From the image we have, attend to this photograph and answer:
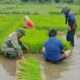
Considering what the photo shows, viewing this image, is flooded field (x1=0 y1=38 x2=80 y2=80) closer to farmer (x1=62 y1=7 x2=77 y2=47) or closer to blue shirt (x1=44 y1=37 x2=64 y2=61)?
blue shirt (x1=44 y1=37 x2=64 y2=61)

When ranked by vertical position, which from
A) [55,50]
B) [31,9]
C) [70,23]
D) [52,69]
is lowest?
[31,9]

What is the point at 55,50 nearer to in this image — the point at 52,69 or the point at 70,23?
the point at 52,69

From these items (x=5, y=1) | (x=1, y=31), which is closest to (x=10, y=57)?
(x=1, y=31)

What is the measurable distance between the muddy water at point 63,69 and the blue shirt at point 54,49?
0.65ft

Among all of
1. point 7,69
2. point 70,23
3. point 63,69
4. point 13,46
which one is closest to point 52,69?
point 63,69

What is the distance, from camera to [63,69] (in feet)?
30.4

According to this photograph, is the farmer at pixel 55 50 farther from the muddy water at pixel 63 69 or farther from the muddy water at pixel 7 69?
the muddy water at pixel 7 69

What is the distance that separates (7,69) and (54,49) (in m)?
1.27

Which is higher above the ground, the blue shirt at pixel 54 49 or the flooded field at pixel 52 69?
the blue shirt at pixel 54 49

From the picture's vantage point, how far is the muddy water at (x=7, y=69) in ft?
27.6

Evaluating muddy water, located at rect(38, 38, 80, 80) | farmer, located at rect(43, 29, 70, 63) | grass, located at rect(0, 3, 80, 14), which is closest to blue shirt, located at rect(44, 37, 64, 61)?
farmer, located at rect(43, 29, 70, 63)

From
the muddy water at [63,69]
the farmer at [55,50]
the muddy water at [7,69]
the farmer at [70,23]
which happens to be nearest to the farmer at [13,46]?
the muddy water at [7,69]

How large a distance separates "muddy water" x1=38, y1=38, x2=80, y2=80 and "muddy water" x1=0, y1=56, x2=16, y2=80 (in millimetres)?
660

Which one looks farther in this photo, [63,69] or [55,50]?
[55,50]
